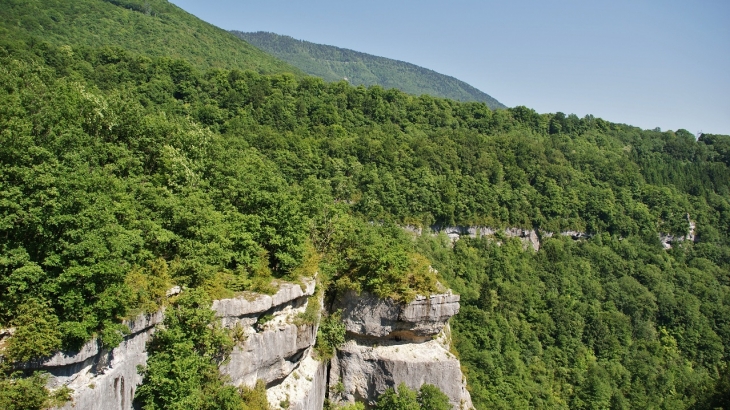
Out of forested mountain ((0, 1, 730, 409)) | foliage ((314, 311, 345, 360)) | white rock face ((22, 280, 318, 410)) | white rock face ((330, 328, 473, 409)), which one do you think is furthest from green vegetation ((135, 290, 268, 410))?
white rock face ((330, 328, 473, 409))

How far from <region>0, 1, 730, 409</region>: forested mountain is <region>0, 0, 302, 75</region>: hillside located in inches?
190

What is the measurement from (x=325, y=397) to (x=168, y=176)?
633 inches

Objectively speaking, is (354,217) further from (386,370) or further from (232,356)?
(232,356)

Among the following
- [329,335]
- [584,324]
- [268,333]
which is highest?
[268,333]

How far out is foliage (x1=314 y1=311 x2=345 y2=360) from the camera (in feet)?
94.5

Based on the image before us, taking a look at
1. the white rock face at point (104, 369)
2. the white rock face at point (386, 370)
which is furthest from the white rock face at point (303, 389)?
the white rock face at point (104, 369)

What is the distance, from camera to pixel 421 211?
59.1 m

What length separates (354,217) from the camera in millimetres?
44000

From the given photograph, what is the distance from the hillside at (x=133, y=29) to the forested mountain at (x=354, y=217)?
190 inches

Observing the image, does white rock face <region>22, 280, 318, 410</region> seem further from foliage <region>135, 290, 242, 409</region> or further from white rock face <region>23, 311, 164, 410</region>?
foliage <region>135, 290, 242, 409</region>

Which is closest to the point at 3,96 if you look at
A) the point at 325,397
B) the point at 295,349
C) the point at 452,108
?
the point at 295,349

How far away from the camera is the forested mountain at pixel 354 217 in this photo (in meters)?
16.2

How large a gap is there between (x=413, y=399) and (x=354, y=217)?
18.7m

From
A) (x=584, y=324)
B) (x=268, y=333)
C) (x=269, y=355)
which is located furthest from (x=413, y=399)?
(x=584, y=324)
